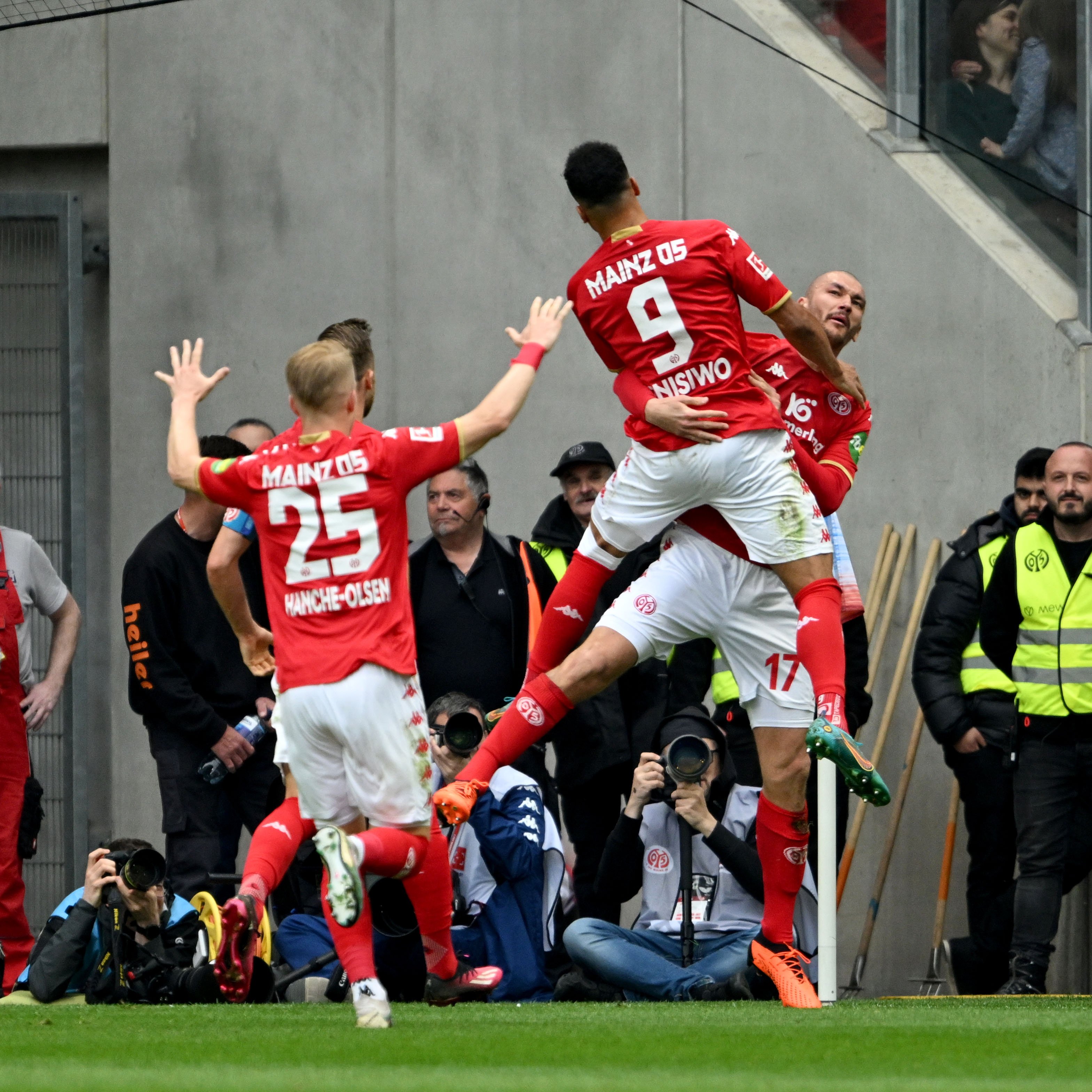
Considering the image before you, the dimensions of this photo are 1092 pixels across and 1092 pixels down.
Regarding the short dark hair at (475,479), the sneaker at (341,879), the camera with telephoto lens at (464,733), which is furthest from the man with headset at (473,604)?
the sneaker at (341,879)

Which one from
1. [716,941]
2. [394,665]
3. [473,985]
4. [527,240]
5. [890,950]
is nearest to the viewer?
[394,665]

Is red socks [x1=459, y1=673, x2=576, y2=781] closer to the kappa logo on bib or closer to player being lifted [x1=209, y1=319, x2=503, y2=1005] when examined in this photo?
player being lifted [x1=209, y1=319, x2=503, y2=1005]

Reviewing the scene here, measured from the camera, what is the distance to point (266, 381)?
11.2 meters

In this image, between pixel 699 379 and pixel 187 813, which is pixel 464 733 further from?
pixel 699 379

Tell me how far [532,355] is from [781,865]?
194 centimetres

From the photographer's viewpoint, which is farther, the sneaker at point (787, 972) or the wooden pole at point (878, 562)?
the wooden pole at point (878, 562)

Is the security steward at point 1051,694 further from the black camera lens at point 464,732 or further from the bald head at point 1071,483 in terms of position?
the black camera lens at point 464,732

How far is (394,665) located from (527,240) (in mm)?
5769

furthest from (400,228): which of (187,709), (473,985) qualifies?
(473,985)

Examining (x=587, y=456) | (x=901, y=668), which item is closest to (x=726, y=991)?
(x=587, y=456)

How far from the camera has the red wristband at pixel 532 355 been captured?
5.80m

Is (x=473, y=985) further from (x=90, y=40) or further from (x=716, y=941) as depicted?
(x=90, y=40)

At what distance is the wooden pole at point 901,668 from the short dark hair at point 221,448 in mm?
3580

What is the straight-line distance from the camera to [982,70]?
998 cm
